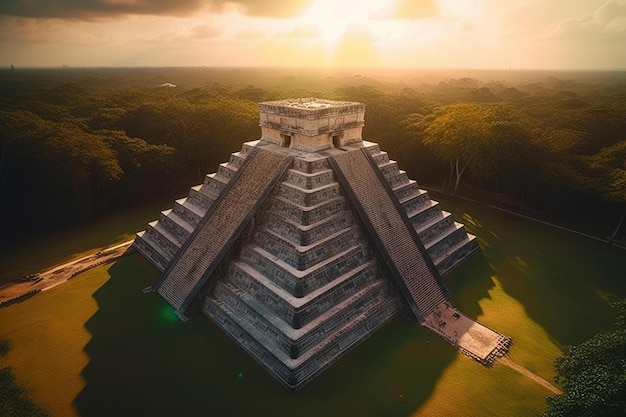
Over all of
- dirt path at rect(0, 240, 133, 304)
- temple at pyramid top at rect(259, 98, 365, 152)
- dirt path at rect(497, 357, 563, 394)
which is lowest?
dirt path at rect(497, 357, 563, 394)

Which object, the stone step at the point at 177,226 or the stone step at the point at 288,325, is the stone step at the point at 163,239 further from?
the stone step at the point at 288,325

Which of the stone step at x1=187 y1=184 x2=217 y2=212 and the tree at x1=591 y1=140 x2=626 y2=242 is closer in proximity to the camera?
the stone step at x1=187 y1=184 x2=217 y2=212

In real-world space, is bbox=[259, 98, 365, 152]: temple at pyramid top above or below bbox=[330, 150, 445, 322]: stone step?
above

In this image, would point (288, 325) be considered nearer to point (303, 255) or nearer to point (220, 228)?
point (303, 255)

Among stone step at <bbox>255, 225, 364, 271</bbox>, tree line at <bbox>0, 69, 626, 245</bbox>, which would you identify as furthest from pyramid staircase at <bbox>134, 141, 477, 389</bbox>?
tree line at <bbox>0, 69, 626, 245</bbox>

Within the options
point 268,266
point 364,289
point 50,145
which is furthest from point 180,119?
point 364,289

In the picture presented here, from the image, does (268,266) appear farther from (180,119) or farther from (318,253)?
(180,119)

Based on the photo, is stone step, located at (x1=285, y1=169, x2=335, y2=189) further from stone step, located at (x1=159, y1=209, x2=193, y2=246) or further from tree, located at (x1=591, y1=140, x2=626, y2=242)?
tree, located at (x1=591, y1=140, x2=626, y2=242)

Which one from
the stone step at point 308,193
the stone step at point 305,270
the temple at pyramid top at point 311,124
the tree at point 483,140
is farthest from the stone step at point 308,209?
the tree at point 483,140
